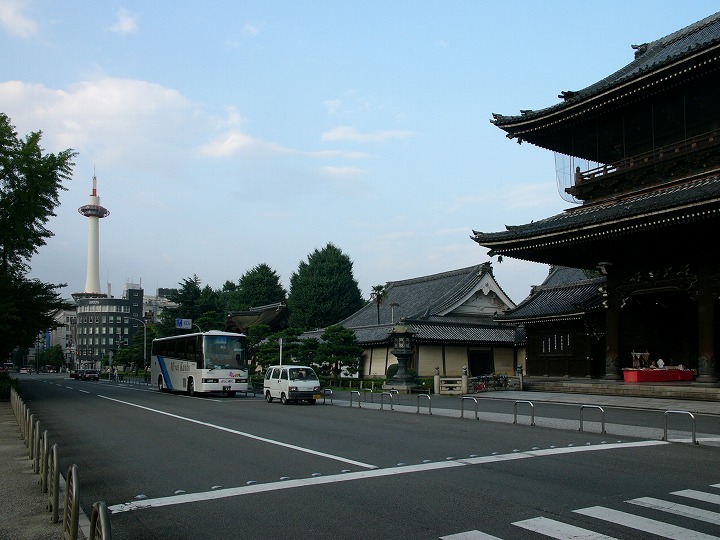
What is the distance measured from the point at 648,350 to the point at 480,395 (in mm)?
8219

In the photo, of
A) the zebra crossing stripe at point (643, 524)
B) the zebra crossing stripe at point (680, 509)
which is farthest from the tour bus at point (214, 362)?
the zebra crossing stripe at point (643, 524)

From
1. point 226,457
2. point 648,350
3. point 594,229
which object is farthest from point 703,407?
point 226,457

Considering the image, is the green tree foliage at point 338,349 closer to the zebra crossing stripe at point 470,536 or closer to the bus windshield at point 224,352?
the bus windshield at point 224,352

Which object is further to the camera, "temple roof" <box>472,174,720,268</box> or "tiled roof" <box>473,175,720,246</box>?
"temple roof" <box>472,174,720,268</box>

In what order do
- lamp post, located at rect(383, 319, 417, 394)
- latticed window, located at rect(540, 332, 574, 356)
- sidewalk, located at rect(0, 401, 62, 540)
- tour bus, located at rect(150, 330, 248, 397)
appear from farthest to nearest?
latticed window, located at rect(540, 332, 574, 356) < lamp post, located at rect(383, 319, 417, 394) < tour bus, located at rect(150, 330, 248, 397) < sidewalk, located at rect(0, 401, 62, 540)

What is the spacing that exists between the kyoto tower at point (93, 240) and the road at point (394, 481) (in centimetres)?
13059

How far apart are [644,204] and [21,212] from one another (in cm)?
2641

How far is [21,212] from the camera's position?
29.0 meters

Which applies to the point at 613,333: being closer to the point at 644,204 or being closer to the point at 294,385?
the point at 644,204

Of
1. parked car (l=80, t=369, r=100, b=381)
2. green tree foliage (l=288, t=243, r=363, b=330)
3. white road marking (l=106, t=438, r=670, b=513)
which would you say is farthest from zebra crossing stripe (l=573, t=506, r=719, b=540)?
parked car (l=80, t=369, r=100, b=381)

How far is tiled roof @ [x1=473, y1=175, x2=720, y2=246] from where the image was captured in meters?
21.2

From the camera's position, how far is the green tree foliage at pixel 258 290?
82.1m

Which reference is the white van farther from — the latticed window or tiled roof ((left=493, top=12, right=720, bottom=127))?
the latticed window

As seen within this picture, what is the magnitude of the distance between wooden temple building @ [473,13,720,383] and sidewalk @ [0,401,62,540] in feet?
65.6
